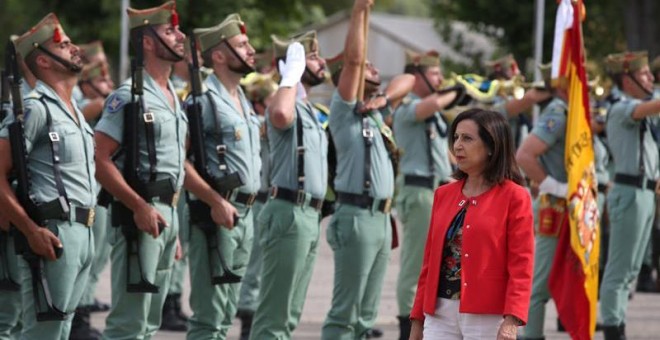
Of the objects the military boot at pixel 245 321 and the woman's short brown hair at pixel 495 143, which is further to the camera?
the military boot at pixel 245 321

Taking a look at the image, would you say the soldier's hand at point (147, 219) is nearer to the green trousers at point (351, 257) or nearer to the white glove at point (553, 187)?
the green trousers at point (351, 257)

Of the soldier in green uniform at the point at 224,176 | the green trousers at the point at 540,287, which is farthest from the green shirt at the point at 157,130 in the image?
the green trousers at the point at 540,287

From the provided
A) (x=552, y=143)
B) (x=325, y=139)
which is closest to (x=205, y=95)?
(x=325, y=139)

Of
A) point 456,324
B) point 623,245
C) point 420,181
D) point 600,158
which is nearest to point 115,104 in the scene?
point 456,324

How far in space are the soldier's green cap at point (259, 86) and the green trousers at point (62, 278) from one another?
5.38m

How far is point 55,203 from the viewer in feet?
26.0

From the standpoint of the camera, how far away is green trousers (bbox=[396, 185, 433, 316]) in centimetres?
1148

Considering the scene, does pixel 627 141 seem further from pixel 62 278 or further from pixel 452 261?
pixel 62 278

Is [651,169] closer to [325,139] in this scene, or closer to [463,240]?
[325,139]

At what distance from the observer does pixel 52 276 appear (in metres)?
7.99

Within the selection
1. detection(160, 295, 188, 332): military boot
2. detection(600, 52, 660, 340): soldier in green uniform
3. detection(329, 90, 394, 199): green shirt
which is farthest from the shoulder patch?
detection(600, 52, 660, 340): soldier in green uniform

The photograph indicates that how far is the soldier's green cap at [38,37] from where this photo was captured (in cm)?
834

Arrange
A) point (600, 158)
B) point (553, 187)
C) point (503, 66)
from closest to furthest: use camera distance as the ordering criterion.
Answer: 1. point (553, 187)
2. point (600, 158)
3. point (503, 66)

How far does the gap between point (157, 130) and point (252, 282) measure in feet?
12.8
